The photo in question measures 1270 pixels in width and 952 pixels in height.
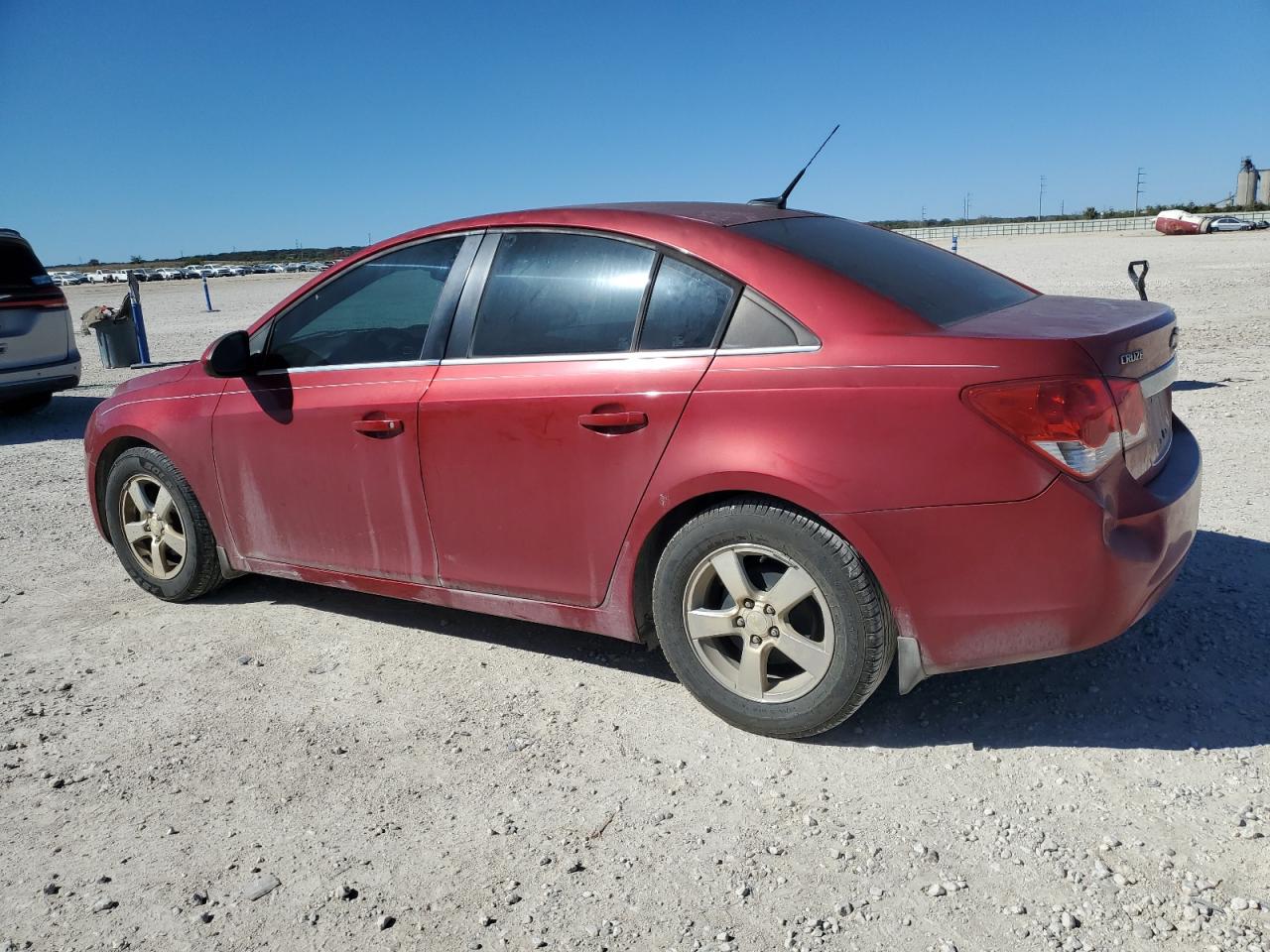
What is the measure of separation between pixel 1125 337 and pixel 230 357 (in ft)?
11.0

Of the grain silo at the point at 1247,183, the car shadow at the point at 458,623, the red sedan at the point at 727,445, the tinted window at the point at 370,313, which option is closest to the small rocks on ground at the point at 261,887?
the red sedan at the point at 727,445

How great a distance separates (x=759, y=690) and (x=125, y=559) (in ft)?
11.2

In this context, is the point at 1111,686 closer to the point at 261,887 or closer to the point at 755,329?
the point at 755,329

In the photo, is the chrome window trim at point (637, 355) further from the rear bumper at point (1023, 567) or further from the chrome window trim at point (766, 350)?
the rear bumper at point (1023, 567)

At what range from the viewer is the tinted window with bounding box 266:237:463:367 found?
3992 millimetres

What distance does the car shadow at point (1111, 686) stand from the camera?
10.7 ft

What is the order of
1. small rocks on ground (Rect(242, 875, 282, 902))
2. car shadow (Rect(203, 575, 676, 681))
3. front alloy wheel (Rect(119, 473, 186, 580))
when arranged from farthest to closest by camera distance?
front alloy wheel (Rect(119, 473, 186, 580)) < car shadow (Rect(203, 575, 676, 681)) < small rocks on ground (Rect(242, 875, 282, 902))

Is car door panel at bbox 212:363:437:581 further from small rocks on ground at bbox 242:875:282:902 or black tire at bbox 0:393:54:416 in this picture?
black tire at bbox 0:393:54:416

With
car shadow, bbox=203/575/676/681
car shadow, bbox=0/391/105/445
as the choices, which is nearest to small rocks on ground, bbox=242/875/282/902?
car shadow, bbox=203/575/676/681

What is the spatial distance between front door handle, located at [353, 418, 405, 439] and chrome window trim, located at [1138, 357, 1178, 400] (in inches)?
98.8

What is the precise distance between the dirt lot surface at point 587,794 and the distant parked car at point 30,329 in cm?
710

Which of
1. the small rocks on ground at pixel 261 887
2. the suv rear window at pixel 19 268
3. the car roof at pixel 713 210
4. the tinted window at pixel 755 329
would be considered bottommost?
the small rocks on ground at pixel 261 887

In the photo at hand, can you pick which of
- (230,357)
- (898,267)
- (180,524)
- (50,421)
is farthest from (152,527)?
(50,421)

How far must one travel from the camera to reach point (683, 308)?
3.33m
